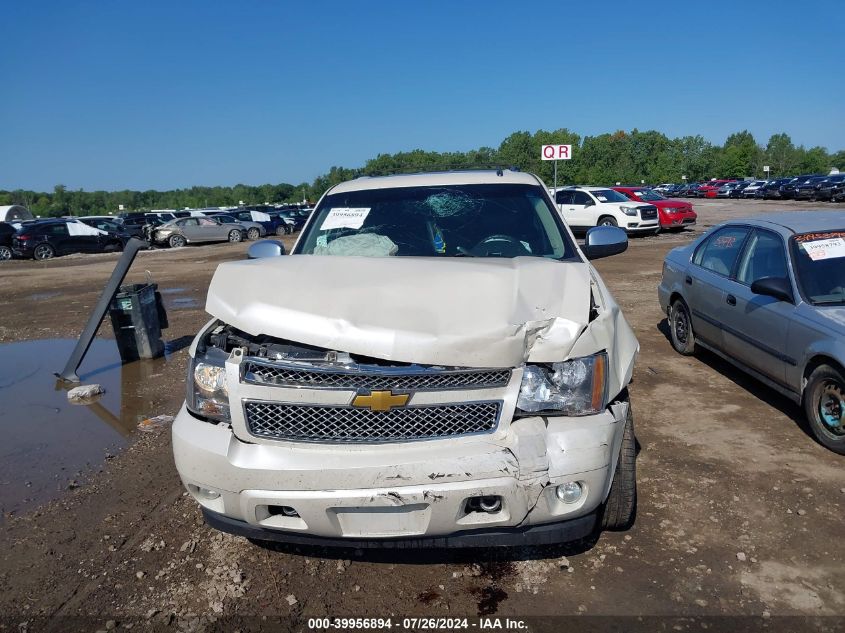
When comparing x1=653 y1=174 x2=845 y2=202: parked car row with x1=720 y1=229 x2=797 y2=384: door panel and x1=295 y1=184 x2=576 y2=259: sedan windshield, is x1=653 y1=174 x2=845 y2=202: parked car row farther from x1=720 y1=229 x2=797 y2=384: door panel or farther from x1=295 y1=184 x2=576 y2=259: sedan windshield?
x1=295 y1=184 x2=576 y2=259: sedan windshield

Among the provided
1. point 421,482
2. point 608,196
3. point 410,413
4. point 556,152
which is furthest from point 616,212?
point 421,482

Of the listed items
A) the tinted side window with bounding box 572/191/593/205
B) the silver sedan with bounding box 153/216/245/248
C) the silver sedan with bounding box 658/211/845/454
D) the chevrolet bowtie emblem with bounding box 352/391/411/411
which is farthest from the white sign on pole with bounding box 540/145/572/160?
the chevrolet bowtie emblem with bounding box 352/391/411/411

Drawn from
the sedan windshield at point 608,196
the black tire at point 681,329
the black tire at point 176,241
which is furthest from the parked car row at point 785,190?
the black tire at point 681,329

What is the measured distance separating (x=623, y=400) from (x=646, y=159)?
11883 cm

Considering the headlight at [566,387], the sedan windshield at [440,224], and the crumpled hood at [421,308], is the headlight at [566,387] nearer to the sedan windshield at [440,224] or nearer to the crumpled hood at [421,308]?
the crumpled hood at [421,308]

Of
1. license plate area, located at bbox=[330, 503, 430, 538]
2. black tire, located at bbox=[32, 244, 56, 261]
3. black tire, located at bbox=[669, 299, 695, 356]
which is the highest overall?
license plate area, located at bbox=[330, 503, 430, 538]

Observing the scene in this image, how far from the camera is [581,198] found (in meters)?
21.2

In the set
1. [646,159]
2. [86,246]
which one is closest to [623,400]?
[86,246]

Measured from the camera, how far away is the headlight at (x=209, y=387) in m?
2.74

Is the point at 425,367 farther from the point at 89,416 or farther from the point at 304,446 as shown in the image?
the point at 89,416

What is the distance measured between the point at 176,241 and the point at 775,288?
2774 centimetres

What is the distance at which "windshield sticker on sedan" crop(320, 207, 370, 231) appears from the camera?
429 centimetres

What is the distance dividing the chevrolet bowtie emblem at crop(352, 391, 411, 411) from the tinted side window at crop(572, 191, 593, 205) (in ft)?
64.6

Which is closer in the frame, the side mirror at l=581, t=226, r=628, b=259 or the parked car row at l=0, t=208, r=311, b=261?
the side mirror at l=581, t=226, r=628, b=259
